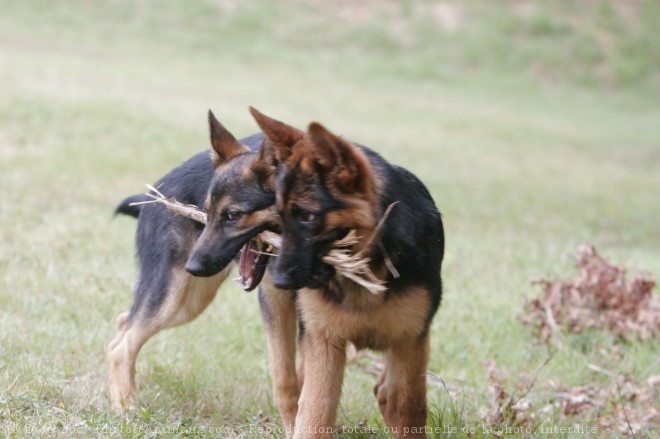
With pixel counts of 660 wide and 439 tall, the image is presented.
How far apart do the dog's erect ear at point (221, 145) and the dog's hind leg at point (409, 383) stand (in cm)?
136

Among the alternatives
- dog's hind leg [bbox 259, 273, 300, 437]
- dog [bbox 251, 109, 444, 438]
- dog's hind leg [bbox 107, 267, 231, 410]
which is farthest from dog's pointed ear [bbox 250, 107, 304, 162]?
dog's hind leg [bbox 107, 267, 231, 410]

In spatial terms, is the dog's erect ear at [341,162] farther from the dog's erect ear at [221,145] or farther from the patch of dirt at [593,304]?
the patch of dirt at [593,304]

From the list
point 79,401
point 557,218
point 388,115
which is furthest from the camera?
point 388,115

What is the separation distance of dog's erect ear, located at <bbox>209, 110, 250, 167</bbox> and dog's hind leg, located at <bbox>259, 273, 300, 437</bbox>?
703 mm

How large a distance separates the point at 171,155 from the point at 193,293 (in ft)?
29.0

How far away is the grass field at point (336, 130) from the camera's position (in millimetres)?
6211

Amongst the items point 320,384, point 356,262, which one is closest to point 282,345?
point 320,384

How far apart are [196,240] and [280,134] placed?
1.19 metres

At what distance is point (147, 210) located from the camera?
237 inches

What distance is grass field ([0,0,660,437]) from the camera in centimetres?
621

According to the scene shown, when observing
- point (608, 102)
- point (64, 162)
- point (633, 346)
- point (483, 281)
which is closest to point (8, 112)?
point (64, 162)

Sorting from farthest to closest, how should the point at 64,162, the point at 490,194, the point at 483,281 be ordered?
1. the point at 490,194
2. the point at 64,162
3. the point at 483,281

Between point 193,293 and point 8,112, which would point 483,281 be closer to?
point 193,293

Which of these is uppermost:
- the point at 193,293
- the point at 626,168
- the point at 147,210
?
the point at 147,210
